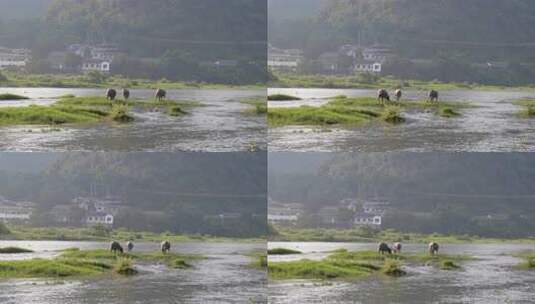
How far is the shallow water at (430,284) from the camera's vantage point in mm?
8383

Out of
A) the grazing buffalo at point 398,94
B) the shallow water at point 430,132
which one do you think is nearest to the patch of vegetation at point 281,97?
the shallow water at point 430,132

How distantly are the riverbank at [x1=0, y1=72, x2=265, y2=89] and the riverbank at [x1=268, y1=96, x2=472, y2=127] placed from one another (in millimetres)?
465

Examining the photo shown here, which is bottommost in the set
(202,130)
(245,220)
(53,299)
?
(53,299)

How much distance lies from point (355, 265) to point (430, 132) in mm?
1284

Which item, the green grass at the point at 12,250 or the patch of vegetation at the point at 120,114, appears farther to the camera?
the patch of vegetation at the point at 120,114

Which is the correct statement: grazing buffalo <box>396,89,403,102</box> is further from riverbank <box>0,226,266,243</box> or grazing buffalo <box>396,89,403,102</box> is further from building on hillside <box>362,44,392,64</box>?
riverbank <box>0,226,266,243</box>

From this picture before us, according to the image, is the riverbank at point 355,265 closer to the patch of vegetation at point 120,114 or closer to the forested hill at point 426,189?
the forested hill at point 426,189

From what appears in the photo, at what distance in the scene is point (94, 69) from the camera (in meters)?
8.72

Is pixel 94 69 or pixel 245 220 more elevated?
pixel 94 69

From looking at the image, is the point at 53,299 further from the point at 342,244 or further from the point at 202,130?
the point at 342,244

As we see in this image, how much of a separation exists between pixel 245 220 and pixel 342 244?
0.84 m

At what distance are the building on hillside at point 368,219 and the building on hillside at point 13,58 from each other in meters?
3.10

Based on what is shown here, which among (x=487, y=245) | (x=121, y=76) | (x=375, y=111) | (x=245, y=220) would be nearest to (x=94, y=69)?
(x=121, y=76)

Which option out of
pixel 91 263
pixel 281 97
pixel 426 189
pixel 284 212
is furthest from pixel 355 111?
pixel 91 263
